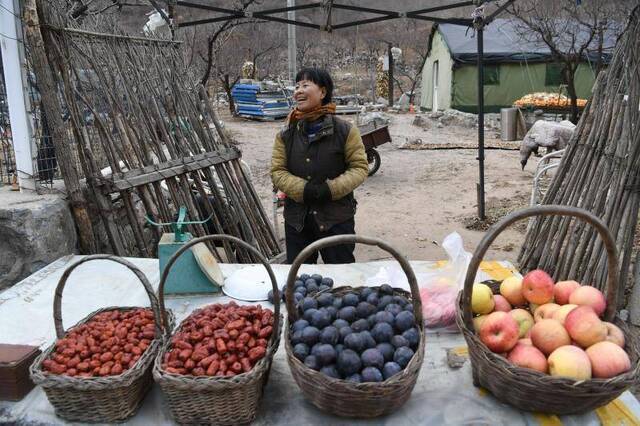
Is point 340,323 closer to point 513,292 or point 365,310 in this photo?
point 365,310

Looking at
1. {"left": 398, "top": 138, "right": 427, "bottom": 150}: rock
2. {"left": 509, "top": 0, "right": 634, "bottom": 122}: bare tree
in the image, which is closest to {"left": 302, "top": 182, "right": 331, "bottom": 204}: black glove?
{"left": 398, "top": 138, "right": 427, "bottom": 150}: rock

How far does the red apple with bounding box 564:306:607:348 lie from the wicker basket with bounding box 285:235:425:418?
0.39 m

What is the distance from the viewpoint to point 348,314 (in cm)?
142

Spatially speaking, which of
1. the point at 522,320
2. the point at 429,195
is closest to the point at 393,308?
the point at 522,320

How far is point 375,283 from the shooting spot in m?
2.04

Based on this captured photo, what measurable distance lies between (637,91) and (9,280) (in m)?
3.43

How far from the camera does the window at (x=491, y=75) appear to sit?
1534cm

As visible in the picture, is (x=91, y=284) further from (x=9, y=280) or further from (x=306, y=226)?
(x=306, y=226)

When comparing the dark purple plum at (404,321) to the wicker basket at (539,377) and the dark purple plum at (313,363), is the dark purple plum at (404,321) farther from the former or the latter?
the dark purple plum at (313,363)

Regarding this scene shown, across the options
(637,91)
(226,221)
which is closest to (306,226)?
(226,221)

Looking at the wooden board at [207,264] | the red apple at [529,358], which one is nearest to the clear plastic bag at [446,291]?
the red apple at [529,358]

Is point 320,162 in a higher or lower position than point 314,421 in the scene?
higher

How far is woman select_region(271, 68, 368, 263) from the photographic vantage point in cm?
264

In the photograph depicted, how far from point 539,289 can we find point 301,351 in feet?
2.36
